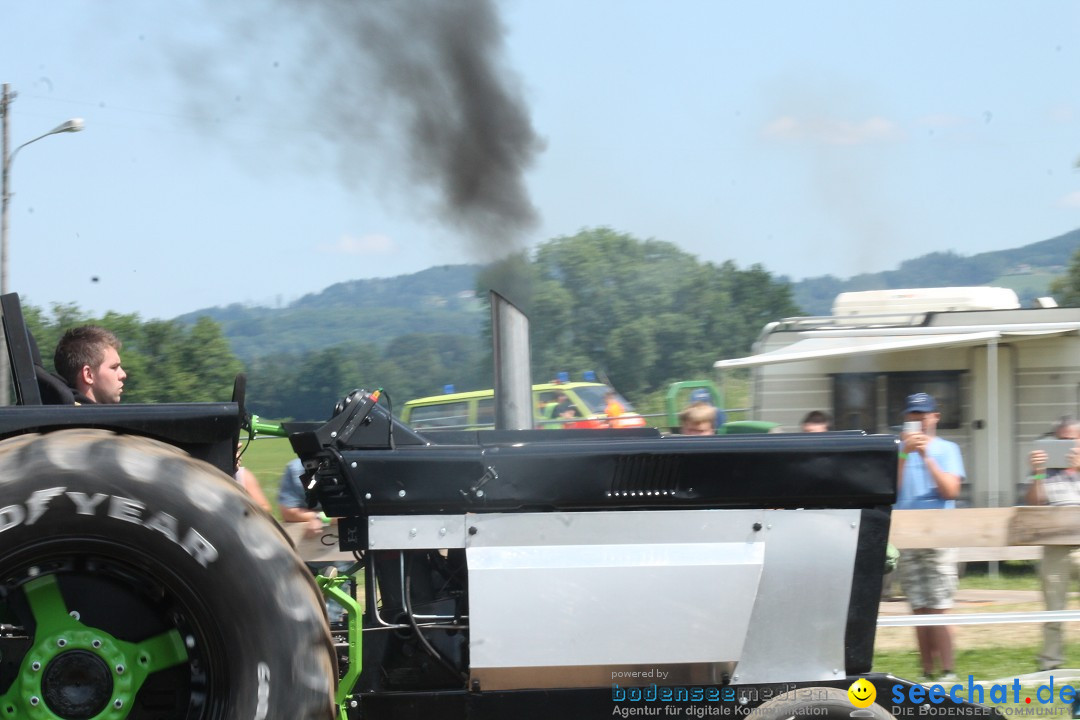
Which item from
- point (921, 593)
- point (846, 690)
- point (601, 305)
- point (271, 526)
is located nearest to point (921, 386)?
point (921, 593)

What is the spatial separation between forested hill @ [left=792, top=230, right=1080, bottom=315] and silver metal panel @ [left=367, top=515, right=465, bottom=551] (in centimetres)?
2484

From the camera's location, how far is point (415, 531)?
100 inches

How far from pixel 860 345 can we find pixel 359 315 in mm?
15954

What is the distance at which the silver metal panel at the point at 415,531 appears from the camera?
8.32 feet

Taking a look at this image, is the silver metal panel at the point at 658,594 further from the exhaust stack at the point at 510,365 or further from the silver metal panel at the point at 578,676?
the exhaust stack at the point at 510,365

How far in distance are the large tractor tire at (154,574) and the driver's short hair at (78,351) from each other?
0.93 meters

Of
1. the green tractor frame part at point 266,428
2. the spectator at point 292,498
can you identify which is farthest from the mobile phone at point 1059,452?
the green tractor frame part at point 266,428

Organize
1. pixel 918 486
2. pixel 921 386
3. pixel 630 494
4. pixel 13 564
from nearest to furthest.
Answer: pixel 13 564 → pixel 630 494 → pixel 918 486 → pixel 921 386

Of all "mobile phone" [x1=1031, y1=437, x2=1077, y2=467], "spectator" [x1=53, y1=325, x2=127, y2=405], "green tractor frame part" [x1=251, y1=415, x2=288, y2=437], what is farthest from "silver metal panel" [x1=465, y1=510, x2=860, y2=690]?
"mobile phone" [x1=1031, y1=437, x2=1077, y2=467]

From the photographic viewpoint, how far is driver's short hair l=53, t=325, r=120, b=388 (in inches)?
124

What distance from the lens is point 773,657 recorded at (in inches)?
102

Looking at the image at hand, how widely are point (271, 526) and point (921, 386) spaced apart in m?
8.16

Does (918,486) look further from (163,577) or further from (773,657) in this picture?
(163,577)

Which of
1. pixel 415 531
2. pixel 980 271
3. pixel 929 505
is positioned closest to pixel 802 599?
pixel 415 531
